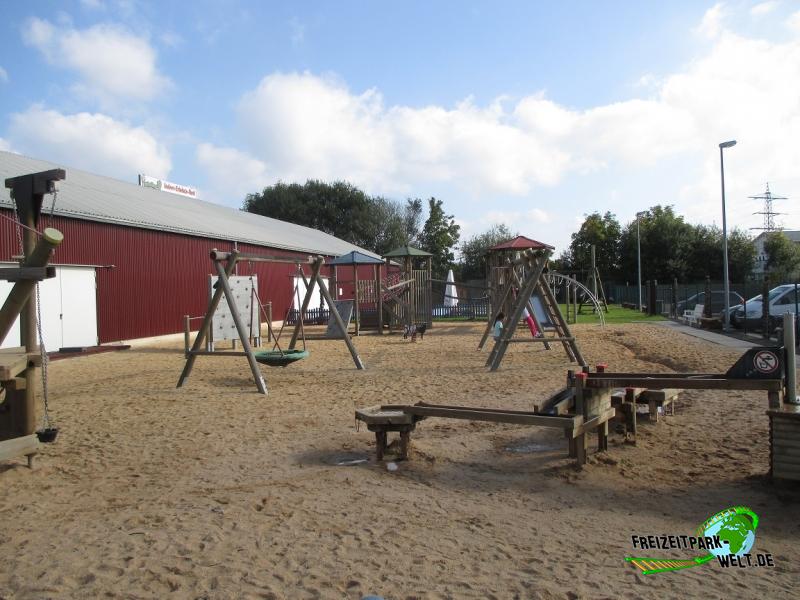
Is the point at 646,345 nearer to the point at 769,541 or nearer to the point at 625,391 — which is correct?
the point at 625,391

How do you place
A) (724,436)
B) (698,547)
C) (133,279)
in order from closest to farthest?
(698,547), (724,436), (133,279)

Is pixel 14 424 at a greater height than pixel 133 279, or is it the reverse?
pixel 133 279

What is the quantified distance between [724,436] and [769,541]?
2654 millimetres

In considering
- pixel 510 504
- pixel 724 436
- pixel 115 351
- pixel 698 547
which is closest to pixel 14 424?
pixel 510 504

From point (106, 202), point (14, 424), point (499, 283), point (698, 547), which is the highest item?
point (106, 202)

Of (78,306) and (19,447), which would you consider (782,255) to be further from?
(19,447)

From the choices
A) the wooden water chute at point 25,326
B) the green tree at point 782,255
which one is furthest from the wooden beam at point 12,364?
the green tree at point 782,255

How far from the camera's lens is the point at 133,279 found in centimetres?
1884

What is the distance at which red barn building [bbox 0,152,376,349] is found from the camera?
16047 mm

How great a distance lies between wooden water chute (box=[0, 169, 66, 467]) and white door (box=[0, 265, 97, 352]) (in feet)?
32.4

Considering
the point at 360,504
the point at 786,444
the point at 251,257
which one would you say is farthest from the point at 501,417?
the point at 251,257

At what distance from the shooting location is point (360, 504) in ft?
15.2

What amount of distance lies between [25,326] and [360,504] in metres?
4.00

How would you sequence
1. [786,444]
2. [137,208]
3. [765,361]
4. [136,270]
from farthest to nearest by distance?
[137,208] < [136,270] < [765,361] < [786,444]
